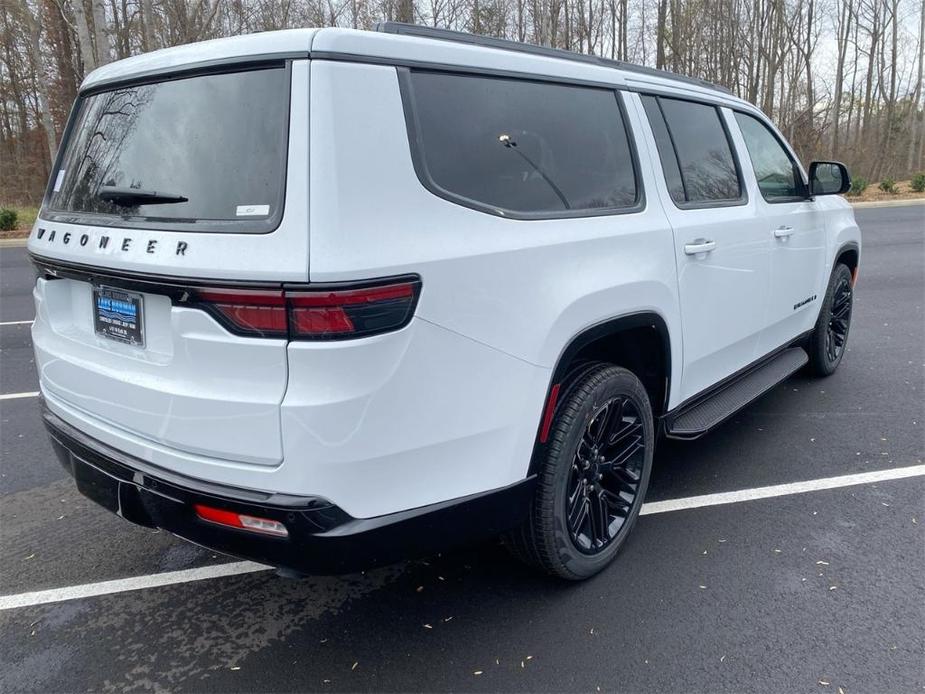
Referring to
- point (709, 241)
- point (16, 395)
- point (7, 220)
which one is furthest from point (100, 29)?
point (709, 241)

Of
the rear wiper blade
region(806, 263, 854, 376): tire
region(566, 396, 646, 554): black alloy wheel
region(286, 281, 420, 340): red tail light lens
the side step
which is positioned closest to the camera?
region(286, 281, 420, 340): red tail light lens

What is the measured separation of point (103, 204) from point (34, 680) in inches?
64.8

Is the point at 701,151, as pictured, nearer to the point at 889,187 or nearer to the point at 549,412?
the point at 549,412

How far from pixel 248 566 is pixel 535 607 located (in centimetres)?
128

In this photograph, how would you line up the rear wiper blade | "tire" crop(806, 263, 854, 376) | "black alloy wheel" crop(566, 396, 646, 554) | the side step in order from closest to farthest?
the rear wiper blade, "black alloy wheel" crop(566, 396, 646, 554), the side step, "tire" crop(806, 263, 854, 376)

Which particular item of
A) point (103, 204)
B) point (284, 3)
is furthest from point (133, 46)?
point (103, 204)

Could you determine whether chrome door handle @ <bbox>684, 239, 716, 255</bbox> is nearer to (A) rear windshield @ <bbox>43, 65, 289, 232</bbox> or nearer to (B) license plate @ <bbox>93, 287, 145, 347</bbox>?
(A) rear windshield @ <bbox>43, 65, 289, 232</bbox>

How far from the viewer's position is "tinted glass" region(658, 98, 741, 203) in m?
3.39

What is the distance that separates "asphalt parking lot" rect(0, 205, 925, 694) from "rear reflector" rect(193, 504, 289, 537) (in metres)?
0.67

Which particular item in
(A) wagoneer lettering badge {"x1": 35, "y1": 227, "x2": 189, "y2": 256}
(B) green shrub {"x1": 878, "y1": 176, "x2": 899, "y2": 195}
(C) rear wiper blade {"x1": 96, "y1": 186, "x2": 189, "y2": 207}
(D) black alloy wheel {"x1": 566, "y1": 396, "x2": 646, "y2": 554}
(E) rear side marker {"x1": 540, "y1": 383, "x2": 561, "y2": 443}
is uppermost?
(B) green shrub {"x1": 878, "y1": 176, "x2": 899, "y2": 195}

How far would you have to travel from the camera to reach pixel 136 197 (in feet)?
7.39

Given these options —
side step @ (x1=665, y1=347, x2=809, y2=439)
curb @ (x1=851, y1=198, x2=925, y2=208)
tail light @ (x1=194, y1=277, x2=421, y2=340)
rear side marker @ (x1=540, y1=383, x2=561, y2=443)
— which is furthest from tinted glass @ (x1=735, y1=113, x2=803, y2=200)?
curb @ (x1=851, y1=198, x2=925, y2=208)

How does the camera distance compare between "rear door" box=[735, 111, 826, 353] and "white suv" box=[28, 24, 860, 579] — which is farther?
"rear door" box=[735, 111, 826, 353]

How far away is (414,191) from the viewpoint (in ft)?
6.75
